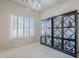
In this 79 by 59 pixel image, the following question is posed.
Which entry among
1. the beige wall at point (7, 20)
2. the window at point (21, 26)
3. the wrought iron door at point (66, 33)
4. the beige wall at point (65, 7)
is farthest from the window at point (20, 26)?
the wrought iron door at point (66, 33)

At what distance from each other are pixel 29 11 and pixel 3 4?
80.2 inches

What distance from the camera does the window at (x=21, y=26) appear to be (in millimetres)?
6551

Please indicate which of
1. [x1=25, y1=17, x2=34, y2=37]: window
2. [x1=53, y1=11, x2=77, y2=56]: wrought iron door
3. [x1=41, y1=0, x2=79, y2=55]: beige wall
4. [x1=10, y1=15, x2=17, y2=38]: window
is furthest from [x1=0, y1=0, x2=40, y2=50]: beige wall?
[x1=53, y1=11, x2=77, y2=56]: wrought iron door

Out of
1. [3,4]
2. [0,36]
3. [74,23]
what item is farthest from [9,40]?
[74,23]

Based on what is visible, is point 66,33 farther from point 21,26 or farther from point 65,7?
point 21,26

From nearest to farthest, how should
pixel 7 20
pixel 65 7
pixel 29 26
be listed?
pixel 65 7, pixel 7 20, pixel 29 26

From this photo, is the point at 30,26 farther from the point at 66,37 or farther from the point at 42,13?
the point at 66,37

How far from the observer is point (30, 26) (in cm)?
760

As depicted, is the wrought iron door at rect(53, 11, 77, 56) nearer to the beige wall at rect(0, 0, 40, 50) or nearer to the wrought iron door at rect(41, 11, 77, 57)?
the wrought iron door at rect(41, 11, 77, 57)

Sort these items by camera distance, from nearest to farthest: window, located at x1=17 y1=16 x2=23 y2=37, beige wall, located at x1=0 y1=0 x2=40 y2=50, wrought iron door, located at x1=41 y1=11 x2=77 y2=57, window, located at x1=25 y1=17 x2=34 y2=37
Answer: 1. wrought iron door, located at x1=41 y1=11 x2=77 y2=57
2. beige wall, located at x1=0 y1=0 x2=40 y2=50
3. window, located at x1=17 y1=16 x2=23 y2=37
4. window, located at x1=25 y1=17 x2=34 y2=37

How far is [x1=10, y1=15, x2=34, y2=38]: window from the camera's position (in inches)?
258

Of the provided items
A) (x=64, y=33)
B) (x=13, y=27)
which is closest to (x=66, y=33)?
(x=64, y=33)

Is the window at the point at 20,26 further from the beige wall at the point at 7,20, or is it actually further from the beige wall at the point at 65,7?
the beige wall at the point at 65,7

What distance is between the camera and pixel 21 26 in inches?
278
